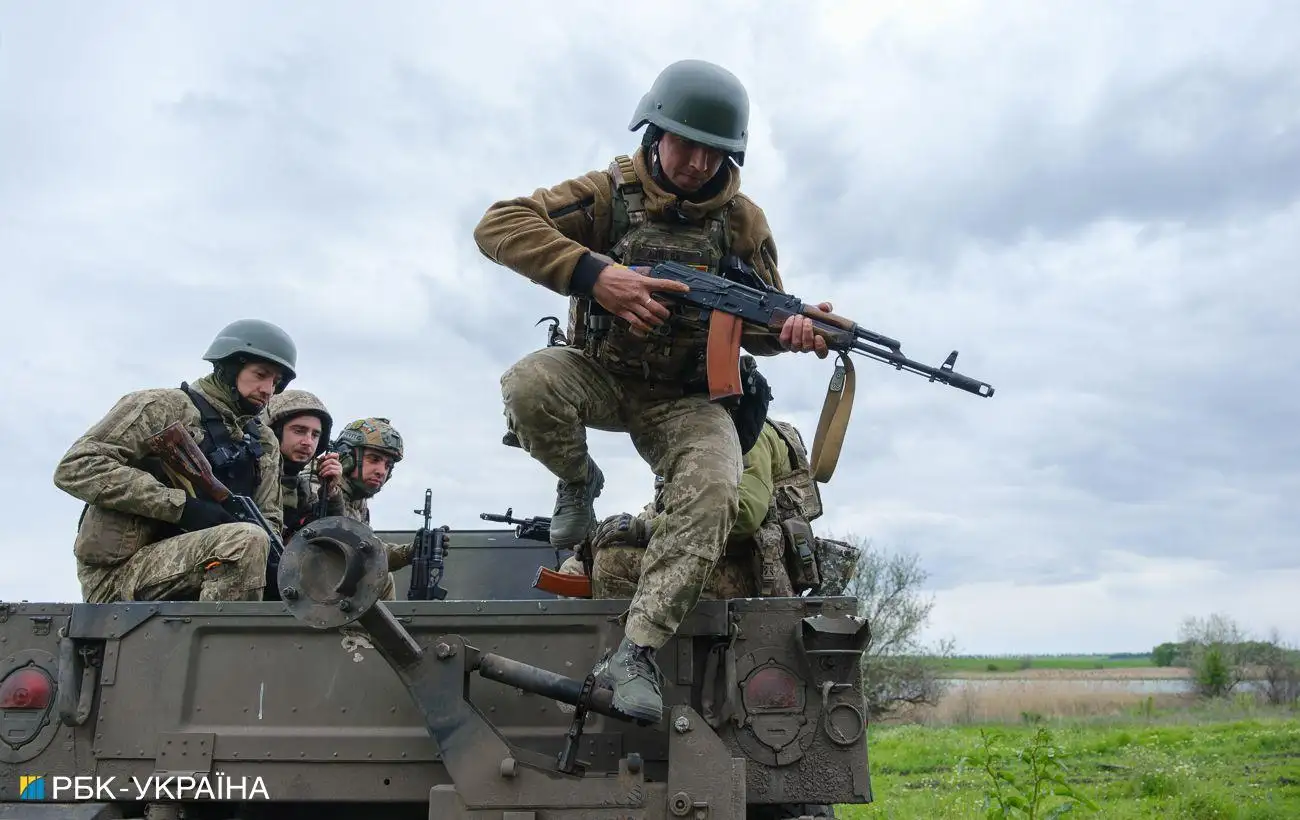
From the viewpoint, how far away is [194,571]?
4.21 metres

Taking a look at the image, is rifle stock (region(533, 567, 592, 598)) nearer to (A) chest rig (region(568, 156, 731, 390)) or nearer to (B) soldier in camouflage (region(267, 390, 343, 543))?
(A) chest rig (region(568, 156, 731, 390))

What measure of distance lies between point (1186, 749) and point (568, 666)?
12380mm

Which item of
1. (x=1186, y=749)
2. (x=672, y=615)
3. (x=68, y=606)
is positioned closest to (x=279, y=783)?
(x=68, y=606)

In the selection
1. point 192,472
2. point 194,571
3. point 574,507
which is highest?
point 192,472

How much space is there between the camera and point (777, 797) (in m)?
3.49

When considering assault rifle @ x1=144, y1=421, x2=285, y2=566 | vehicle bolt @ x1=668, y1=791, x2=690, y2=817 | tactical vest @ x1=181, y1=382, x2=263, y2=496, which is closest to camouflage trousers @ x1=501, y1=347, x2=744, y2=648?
vehicle bolt @ x1=668, y1=791, x2=690, y2=817

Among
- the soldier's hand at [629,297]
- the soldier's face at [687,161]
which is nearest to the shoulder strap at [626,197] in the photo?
the soldier's face at [687,161]

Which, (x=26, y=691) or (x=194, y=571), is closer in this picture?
(x=26, y=691)

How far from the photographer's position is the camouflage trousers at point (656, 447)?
3.51 meters

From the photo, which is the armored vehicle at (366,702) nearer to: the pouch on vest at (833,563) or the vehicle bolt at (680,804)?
the vehicle bolt at (680,804)

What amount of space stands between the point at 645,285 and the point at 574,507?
913mm

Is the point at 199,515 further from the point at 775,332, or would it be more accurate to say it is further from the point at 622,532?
the point at 775,332

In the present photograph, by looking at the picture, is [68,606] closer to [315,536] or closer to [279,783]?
[279,783]

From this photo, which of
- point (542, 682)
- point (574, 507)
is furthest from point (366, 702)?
point (574, 507)
